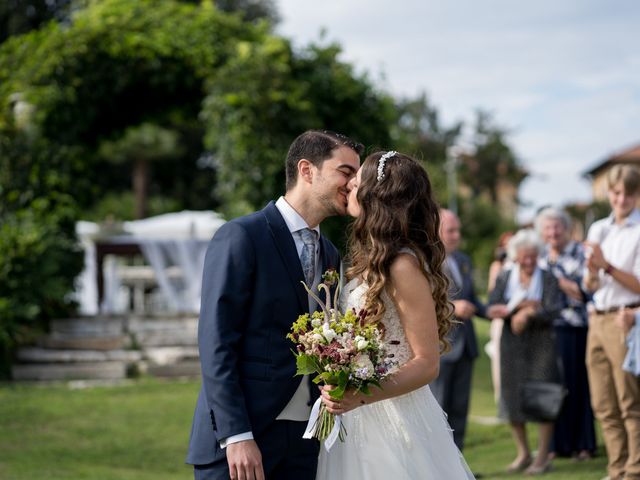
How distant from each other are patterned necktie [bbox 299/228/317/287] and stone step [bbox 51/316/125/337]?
40.6 ft

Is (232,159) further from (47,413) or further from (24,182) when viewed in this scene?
(47,413)

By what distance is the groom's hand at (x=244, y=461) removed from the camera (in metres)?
3.71

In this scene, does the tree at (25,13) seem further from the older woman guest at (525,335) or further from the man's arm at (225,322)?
the man's arm at (225,322)

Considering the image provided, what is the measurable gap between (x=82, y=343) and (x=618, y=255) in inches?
403

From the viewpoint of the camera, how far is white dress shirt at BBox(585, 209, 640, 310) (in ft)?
23.5

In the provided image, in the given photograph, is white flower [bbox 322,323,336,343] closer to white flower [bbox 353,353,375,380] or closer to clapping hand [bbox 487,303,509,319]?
white flower [bbox 353,353,375,380]

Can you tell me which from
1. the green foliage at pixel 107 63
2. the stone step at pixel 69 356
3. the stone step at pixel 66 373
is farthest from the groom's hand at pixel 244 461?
the green foliage at pixel 107 63

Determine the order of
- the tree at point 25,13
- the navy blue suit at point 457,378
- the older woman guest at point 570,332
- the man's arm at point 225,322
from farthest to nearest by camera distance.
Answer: the tree at point 25,13 < the older woman guest at point 570,332 < the navy blue suit at point 457,378 < the man's arm at point 225,322

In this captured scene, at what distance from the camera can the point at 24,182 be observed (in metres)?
15.3

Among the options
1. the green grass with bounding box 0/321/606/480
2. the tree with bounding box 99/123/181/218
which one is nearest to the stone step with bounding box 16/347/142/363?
the green grass with bounding box 0/321/606/480

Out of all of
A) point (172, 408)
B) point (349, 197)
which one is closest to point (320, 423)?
point (349, 197)

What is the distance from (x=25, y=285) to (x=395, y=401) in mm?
11449

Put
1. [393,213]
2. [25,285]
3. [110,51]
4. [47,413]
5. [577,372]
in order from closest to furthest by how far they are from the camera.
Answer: [393,213] → [577,372] → [47,413] → [25,285] → [110,51]

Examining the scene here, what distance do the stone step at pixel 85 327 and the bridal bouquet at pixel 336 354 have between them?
41.6 feet
